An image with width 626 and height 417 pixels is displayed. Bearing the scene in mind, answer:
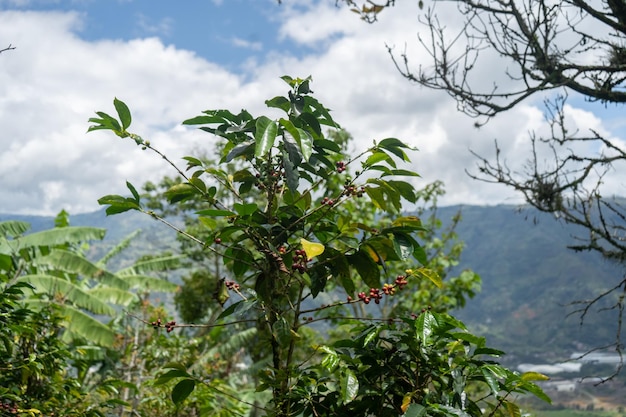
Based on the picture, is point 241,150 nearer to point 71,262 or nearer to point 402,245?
point 402,245

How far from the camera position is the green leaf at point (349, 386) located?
1840mm

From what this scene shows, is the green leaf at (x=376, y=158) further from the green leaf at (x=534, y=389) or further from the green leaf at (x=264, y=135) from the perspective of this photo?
the green leaf at (x=534, y=389)

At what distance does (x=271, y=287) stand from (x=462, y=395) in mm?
790

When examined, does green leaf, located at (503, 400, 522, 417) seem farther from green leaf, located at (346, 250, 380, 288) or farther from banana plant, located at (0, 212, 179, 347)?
banana plant, located at (0, 212, 179, 347)

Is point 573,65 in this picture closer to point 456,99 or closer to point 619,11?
point 619,11

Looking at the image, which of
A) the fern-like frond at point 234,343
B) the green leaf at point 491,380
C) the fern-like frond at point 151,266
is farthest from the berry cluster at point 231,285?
the fern-like frond at point 151,266

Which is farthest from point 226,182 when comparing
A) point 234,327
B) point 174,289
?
point 234,327

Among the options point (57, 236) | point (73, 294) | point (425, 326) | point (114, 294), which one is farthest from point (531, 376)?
point (114, 294)

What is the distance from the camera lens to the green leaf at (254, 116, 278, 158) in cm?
182

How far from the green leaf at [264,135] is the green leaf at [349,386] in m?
0.80

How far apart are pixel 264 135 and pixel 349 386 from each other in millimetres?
885

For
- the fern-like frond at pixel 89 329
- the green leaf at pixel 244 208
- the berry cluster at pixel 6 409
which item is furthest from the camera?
the fern-like frond at pixel 89 329

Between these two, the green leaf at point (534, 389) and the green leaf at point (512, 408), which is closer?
the green leaf at point (534, 389)

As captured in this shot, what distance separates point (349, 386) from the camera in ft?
6.15
